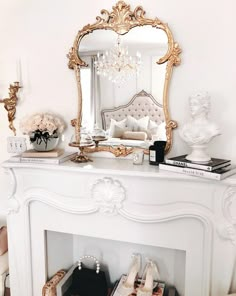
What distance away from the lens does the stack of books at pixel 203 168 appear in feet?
5.03

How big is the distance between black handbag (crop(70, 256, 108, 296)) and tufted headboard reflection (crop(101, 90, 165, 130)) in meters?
1.00

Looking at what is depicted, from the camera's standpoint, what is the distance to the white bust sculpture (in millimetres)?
1652

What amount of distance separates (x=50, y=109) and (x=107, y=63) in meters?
0.50

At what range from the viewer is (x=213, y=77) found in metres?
1.77

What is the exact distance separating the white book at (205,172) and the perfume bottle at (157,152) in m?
0.10

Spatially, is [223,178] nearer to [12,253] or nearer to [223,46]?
[223,46]

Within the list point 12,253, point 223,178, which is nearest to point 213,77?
point 223,178

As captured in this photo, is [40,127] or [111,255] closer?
[40,127]

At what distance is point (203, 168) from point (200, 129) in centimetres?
22

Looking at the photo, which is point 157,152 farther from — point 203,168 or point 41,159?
point 41,159

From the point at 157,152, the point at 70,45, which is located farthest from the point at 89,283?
the point at 70,45

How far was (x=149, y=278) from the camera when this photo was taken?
6.39 feet

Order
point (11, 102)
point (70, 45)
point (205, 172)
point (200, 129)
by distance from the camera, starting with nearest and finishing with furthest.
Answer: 1. point (205, 172)
2. point (200, 129)
3. point (70, 45)
4. point (11, 102)

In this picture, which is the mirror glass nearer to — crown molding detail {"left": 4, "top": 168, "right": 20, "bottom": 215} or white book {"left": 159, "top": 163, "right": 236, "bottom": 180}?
white book {"left": 159, "top": 163, "right": 236, "bottom": 180}
